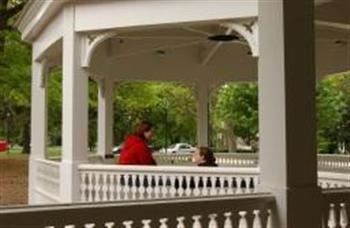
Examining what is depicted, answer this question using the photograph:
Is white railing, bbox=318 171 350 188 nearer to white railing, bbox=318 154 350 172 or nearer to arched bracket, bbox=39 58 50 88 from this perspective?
arched bracket, bbox=39 58 50 88

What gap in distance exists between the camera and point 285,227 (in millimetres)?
5246

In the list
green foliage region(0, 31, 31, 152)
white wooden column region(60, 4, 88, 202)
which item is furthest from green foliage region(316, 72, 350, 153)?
white wooden column region(60, 4, 88, 202)

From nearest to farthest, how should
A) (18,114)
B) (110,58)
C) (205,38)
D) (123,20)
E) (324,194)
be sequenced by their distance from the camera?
1. (324,194)
2. (123,20)
3. (205,38)
4. (110,58)
5. (18,114)

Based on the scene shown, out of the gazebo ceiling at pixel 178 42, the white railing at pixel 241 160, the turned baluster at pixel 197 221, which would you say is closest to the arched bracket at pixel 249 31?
the gazebo ceiling at pixel 178 42

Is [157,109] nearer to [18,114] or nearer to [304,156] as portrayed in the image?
[18,114]

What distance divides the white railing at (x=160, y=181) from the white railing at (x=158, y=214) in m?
4.30

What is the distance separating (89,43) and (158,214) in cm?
763

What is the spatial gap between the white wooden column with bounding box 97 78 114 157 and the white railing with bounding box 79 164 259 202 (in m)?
7.77

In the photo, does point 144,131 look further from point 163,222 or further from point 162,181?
point 163,222

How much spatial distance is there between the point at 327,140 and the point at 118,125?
18857mm

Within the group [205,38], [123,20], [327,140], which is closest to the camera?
[123,20]

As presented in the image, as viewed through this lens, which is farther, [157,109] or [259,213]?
[157,109]

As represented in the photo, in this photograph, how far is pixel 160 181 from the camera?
33.9 feet

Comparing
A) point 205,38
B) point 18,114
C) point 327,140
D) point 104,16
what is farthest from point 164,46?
point 327,140
